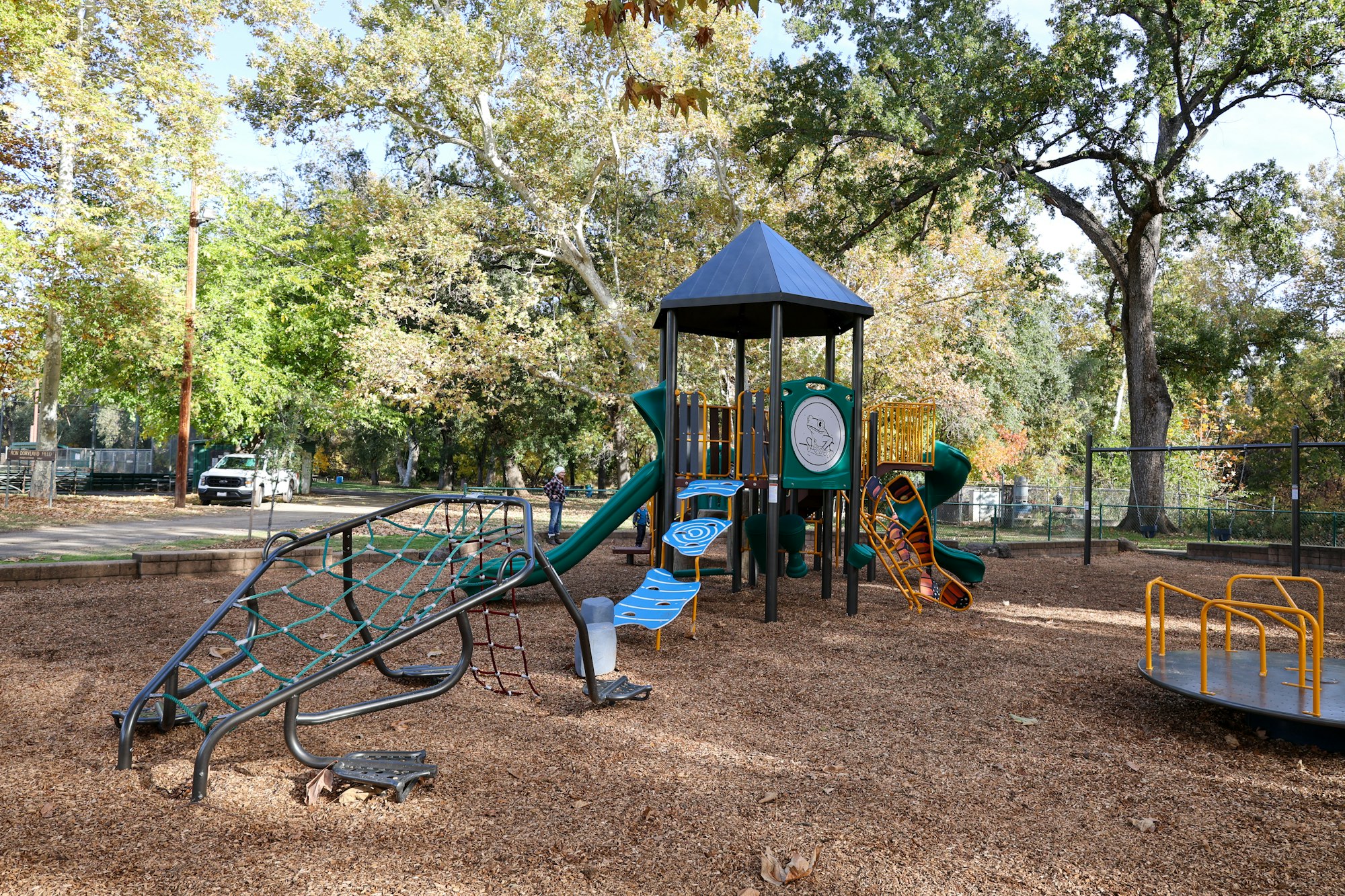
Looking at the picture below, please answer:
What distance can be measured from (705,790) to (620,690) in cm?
157

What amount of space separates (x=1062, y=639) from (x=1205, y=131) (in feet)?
55.6

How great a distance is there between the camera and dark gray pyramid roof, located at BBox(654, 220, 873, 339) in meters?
8.52

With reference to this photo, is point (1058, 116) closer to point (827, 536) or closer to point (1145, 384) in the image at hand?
point (1145, 384)

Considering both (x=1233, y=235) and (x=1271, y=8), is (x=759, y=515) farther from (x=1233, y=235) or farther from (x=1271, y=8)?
(x=1233, y=235)

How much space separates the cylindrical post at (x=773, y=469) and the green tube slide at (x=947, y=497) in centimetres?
259

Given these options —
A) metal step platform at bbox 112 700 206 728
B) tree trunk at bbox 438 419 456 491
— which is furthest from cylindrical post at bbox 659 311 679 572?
tree trunk at bbox 438 419 456 491

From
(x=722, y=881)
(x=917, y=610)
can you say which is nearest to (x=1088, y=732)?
(x=722, y=881)

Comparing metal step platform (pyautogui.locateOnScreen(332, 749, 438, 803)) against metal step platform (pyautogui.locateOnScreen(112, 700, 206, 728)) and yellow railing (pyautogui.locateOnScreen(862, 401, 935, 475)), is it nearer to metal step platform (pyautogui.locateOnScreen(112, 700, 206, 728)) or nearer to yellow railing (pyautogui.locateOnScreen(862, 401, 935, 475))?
metal step platform (pyautogui.locateOnScreen(112, 700, 206, 728))

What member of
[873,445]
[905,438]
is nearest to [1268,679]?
[873,445]

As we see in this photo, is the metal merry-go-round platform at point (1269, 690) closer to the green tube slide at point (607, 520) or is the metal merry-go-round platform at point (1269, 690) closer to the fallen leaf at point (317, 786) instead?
the fallen leaf at point (317, 786)

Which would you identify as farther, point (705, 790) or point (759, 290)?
point (759, 290)

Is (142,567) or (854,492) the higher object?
(854,492)

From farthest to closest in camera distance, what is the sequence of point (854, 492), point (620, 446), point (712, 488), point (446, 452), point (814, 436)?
point (446, 452), point (620, 446), point (854, 492), point (814, 436), point (712, 488)

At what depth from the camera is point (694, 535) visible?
7.57 meters
